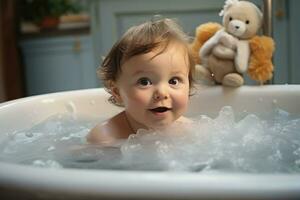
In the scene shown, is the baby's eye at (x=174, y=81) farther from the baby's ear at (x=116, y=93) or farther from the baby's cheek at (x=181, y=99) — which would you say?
the baby's ear at (x=116, y=93)

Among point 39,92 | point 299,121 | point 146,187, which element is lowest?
point 39,92

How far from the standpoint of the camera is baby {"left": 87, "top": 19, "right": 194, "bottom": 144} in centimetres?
114

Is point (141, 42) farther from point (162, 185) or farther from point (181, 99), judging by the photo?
point (162, 185)

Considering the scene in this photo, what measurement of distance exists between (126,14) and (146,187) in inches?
75.3

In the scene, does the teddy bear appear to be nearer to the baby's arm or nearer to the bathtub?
the baby's arm

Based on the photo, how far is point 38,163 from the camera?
1.01 metres

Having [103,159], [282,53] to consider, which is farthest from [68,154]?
[282,53]

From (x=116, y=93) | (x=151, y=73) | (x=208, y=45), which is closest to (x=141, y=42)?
(x=151, y=73)

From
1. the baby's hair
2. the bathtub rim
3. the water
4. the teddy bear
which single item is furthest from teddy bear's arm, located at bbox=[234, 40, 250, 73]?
the bathtub rim

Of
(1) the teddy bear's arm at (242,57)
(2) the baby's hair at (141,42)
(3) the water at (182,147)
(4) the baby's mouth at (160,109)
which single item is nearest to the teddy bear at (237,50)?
(1) the teddy bear's arm at (242,57)

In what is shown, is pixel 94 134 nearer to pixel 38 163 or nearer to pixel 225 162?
pixel 38 163

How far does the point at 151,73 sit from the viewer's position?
114cm

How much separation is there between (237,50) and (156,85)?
18.8 inches

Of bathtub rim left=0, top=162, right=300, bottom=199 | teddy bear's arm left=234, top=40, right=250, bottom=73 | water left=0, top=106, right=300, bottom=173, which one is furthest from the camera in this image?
teddy bear's arm left=234, top=40, right=250, bottom=73
